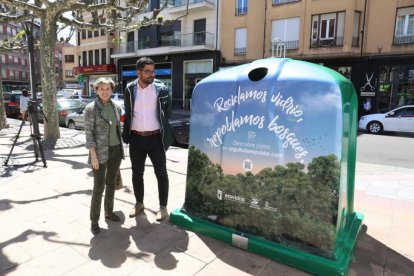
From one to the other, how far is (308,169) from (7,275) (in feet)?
8.48

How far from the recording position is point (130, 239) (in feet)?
11.0

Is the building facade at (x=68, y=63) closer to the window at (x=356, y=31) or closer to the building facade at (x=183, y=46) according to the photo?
the building facade at (x=183, y=46)

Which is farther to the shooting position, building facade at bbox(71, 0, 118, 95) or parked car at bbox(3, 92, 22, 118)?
building facade at bbox(71, 0, 118, 95)

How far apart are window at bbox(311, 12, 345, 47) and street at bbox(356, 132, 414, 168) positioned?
917cm

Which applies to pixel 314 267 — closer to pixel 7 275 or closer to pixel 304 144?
pixel 304 144

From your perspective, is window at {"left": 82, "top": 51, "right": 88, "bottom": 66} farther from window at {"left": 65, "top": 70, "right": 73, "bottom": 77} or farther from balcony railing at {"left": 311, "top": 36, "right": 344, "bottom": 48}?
balcony railing at {"left": 311, "top": 36, "right": 344, "bottom": 48}

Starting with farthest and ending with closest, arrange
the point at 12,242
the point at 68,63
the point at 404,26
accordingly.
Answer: the point at 68,63 < the point at 404,26 < the point at 12,242

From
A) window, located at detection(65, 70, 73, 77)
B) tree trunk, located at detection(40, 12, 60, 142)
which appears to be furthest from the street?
window, located at detection(65, 70, 73, 77)

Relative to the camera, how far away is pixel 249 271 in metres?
2.79

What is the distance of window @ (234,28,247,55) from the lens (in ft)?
76.0

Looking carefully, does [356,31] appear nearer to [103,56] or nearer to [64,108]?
[64,108]

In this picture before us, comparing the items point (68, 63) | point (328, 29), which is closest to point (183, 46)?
point (328, 29)

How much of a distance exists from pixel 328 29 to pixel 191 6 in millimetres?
10306

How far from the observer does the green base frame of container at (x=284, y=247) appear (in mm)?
2678
